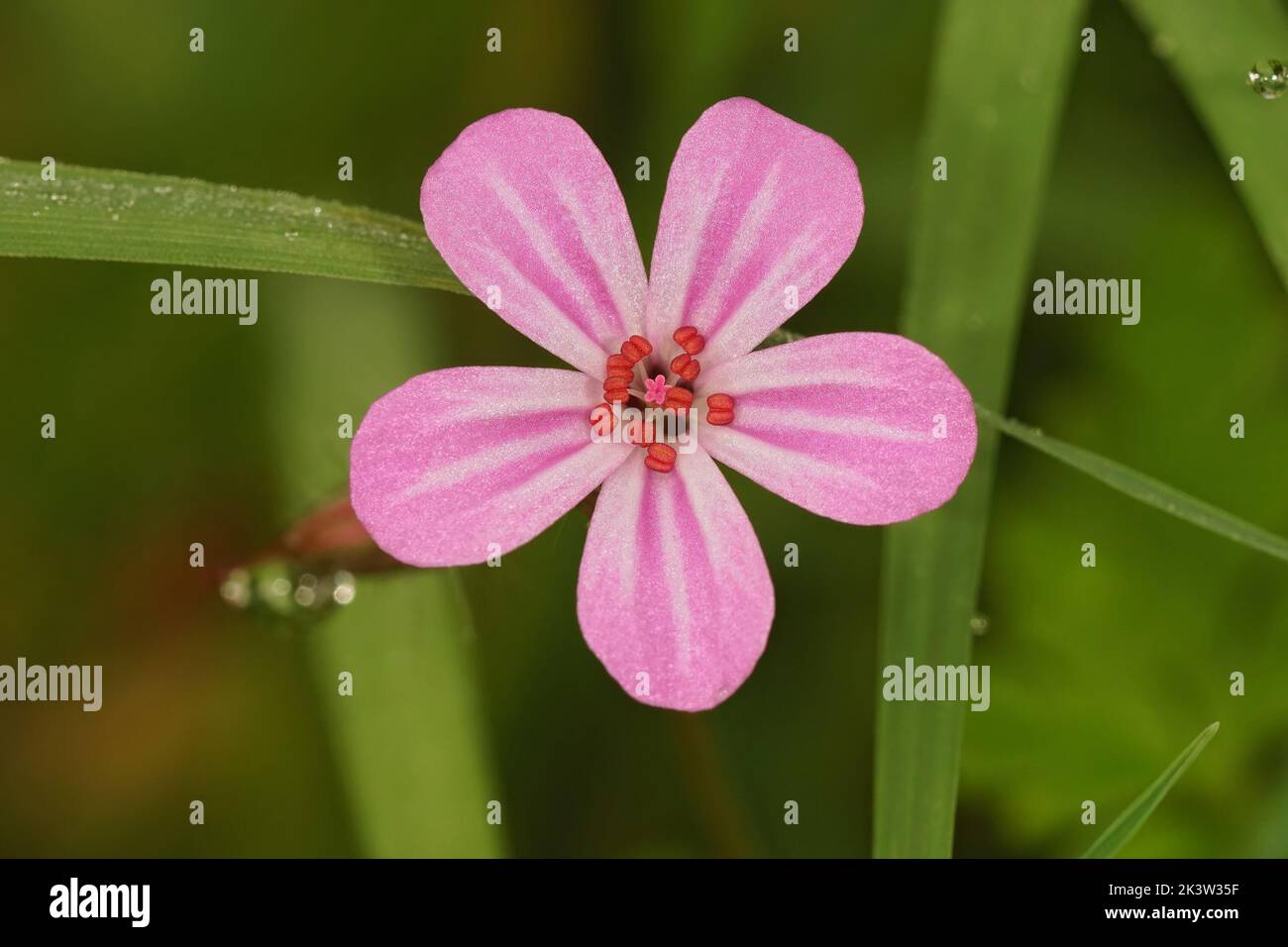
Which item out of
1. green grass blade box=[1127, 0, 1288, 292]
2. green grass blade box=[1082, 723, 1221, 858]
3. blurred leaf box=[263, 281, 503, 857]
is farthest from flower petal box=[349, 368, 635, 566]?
green grass blade box=[1127, 0, 1288, 292]

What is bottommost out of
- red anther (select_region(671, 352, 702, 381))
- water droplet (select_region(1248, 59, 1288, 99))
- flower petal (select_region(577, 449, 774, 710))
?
flower petal (select_region(577, 449, 774, 710))

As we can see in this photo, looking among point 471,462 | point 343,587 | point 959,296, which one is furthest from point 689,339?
point 343,587

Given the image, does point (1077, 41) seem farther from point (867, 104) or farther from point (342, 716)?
point (342, 716)

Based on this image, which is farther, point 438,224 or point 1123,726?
point 1123,726

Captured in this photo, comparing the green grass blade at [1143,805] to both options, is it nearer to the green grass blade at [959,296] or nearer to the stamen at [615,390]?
the green grass blade at [959,296]

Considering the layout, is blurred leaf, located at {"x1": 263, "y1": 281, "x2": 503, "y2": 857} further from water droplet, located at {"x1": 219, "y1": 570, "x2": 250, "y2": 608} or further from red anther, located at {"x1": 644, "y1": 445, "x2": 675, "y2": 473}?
red anther, located at {"x1": 644, "y1": 445, "x2": 675, "y2": 473}
